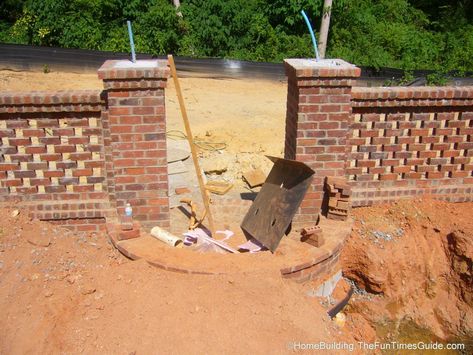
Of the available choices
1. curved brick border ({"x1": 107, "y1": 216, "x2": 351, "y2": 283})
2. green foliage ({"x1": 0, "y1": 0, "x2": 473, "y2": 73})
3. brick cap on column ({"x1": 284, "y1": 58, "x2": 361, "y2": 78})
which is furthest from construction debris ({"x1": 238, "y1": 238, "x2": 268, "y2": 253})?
green foliage ({"x1": 0, "y1": 0, "x2": 473, "y2": 73})

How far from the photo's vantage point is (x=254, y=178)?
22.5ft

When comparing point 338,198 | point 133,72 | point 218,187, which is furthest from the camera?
point 218,187

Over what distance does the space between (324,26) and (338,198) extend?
991 cm

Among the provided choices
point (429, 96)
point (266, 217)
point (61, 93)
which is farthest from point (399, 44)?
point (61, 93)

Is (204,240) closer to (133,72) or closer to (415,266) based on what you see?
(133,72)

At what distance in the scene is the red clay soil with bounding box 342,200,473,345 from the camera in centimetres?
543

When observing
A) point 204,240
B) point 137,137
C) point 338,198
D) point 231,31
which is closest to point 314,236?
point 338,198

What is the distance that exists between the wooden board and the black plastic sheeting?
307 inches

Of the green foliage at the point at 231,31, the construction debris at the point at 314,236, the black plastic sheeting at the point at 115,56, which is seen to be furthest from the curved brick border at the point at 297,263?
the green foliage at the point at 231,31

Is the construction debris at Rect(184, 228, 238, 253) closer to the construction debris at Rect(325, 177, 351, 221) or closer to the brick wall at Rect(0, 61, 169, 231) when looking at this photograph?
the brick wall at Rect(0, 61, 169, 231)

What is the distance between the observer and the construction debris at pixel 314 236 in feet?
16.4

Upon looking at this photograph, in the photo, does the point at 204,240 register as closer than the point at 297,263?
No

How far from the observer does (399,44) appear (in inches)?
578

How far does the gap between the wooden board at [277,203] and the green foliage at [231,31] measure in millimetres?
9425
